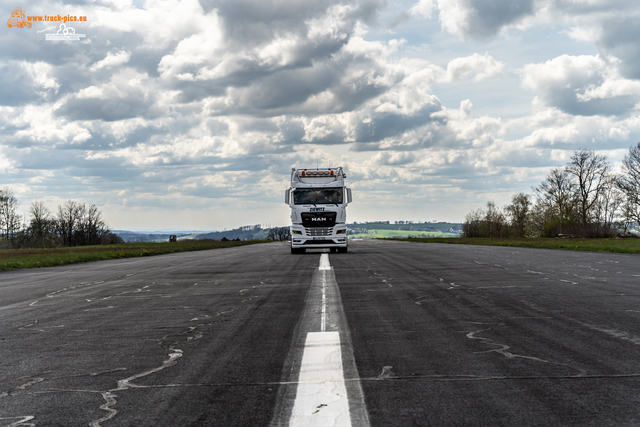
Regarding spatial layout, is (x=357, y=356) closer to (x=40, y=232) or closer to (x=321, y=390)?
(x=321, y=390)

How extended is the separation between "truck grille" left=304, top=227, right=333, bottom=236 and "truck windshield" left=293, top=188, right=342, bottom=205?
4.29 feet

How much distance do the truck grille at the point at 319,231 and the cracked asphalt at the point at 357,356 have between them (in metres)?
16.5

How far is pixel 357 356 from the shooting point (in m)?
5.09

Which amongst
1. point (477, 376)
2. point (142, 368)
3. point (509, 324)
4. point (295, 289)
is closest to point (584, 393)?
point (477, 376)

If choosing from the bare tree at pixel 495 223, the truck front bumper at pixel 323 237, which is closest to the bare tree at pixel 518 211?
the bare tree at pixel 495 223

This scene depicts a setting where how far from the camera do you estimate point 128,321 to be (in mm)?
7426

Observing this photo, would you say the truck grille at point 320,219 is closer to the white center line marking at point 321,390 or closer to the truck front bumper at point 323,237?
the truck front bumper at point 323,237

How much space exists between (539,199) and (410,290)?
78973 mm

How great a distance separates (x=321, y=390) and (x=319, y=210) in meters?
23.0

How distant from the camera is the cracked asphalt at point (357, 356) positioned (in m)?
3.59

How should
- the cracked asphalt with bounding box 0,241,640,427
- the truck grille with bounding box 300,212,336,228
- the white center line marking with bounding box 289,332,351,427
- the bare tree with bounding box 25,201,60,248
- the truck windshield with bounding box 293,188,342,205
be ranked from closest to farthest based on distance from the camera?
the white center line marking with bounding box 289,332,351,427 < the cracked asphalt with bounding box 0,241,640,427 < the truck grille with bounding box 300,212,336,228 < the truck windshield with bounding box 293,188,342,205 < the bare tree with bounding box 25,201,60,248

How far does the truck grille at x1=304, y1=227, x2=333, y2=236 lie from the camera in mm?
27094

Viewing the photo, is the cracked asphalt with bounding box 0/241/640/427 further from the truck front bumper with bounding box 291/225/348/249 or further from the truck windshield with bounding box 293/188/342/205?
the truck windshield with bounding box 293/188/342/205

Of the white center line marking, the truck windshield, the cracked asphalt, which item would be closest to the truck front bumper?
the truck windshield
